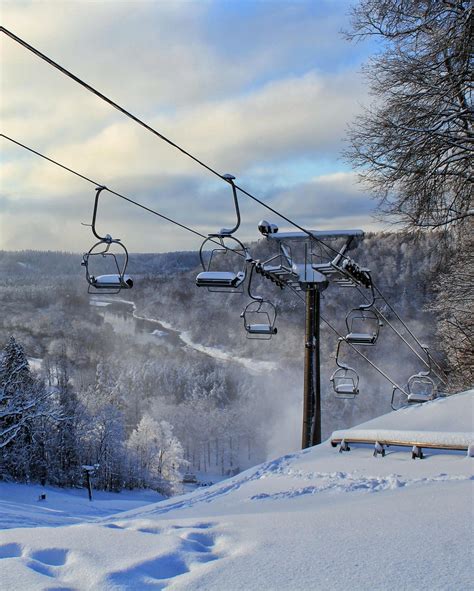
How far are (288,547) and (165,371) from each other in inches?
3123

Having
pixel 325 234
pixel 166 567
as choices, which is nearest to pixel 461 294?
pixel 325 234

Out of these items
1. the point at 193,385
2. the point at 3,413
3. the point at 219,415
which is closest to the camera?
the point at 3,413

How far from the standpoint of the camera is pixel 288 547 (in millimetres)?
3232

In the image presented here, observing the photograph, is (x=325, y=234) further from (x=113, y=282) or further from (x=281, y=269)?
(x=113, y=282)

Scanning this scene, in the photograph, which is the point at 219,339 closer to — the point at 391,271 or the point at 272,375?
the point at 272,375

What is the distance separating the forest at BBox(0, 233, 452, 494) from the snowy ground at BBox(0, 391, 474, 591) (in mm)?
22121

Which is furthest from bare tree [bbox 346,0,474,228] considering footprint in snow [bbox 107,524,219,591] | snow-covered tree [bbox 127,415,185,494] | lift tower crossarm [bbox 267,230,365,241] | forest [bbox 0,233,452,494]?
snow-covered tree [bbox 127,415,185,494]

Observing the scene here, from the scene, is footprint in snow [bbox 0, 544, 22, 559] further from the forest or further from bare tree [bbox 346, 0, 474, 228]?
the forest

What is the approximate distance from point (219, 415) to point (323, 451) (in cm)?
6360

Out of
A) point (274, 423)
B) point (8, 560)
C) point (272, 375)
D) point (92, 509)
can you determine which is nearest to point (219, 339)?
point (272, 375)

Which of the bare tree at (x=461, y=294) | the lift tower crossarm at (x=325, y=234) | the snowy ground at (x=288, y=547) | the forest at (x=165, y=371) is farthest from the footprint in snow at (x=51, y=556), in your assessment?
the forest at (x=165, y=371)

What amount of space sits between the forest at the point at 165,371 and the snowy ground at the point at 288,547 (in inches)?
871

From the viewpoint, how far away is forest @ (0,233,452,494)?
40469mm

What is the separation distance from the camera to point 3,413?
75.9 ft
